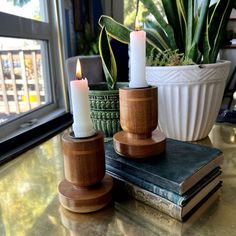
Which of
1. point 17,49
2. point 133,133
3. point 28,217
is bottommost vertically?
point 28,217

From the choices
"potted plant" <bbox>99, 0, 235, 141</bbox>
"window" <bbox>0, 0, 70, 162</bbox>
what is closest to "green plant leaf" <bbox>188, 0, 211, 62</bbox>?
"potted plant" <bbox>99, 0, 235, 141</bbox>

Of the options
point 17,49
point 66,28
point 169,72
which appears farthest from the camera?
point 66,28

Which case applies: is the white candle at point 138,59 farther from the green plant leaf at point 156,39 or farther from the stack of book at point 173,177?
the green plant leaf at point 156,39

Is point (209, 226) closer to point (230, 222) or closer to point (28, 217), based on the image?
point (230, 222)

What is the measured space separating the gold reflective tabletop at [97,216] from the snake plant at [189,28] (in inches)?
10.7

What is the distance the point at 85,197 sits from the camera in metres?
0.37

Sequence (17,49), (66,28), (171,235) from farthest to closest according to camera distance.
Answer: (66,28) < (17,49) < (171,235)

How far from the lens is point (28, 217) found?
39 cm

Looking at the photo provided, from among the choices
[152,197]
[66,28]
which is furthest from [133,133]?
[66,28]

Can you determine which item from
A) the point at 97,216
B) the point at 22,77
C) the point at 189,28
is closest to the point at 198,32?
the point at 189,28

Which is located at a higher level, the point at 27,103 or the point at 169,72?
the point at 169,72

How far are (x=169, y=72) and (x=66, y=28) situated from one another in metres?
0.75

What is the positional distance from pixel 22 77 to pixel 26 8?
0.84 feet

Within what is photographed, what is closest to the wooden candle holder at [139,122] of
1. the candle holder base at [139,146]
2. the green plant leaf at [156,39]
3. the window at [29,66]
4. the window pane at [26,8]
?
the candle holder base at [139,146]
